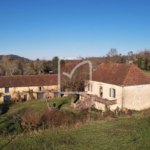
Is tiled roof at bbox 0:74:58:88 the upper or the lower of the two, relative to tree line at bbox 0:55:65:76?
lower

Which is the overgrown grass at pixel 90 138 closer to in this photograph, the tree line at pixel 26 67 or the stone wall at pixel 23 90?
→ the stone wall at pixel 23 90

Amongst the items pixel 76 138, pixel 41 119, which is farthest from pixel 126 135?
pixel 41 119

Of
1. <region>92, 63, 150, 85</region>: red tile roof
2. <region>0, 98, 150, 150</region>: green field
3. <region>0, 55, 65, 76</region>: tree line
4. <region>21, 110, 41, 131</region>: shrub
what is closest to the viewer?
<region>0, 98, 150, 150</region>: green field

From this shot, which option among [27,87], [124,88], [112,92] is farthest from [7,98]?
[124,88]

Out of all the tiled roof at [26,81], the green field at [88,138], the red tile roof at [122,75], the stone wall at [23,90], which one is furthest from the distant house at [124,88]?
the tiled roof at [26,81]

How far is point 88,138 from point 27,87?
76.3 feet

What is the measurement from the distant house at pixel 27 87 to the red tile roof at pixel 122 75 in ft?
39.1

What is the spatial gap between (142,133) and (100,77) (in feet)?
44.6

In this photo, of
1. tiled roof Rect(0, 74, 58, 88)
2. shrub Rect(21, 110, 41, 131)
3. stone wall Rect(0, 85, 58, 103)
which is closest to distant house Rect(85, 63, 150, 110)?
shrub Rect(21, 110, 41, 131)

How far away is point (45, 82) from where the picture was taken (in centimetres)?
3250

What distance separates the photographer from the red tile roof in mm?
20156

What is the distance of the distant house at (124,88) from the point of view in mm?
19609

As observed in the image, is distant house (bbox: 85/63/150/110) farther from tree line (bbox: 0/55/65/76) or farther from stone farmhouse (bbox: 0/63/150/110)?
tree line (bbox: 0/55/65/76)

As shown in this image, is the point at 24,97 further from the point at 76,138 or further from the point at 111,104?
the point at 76,138
